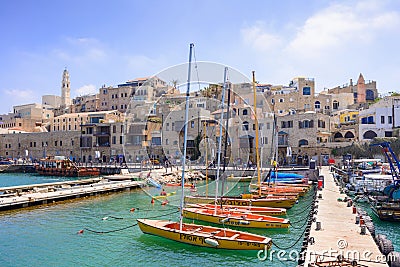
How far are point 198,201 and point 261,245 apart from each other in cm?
962

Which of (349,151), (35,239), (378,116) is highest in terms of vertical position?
(378,116)

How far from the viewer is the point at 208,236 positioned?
14578mm

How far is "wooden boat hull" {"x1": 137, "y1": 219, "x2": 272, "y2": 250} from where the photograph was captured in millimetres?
13977

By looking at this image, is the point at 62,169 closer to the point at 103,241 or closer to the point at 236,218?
the point at 103,241

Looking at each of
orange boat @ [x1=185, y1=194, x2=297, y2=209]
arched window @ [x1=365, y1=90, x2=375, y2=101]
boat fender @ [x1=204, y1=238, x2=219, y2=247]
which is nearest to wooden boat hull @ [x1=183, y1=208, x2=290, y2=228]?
orange boat @ [x1=185, y1=194, x2=297, y2=209]

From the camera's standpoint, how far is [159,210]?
23250mm

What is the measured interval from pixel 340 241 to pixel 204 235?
5167 millimetres

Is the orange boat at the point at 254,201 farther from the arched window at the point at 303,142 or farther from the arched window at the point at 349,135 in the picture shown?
the arched window at the point at 349,135

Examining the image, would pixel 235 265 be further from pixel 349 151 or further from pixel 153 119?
pixel 349 151

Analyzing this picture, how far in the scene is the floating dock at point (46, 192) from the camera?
24172 millimetres

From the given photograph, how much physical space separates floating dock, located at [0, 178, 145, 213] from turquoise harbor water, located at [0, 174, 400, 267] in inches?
33.0

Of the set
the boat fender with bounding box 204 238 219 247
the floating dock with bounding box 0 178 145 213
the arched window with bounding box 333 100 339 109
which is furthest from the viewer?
the arched window with bounding box 333 100 339 109

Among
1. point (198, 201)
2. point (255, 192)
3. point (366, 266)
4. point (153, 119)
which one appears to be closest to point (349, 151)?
point (255, 192)

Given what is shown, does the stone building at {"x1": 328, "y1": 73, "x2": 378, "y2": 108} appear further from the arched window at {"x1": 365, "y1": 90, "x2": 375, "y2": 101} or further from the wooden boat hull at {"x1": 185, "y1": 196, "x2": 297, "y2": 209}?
the wooden boat hull at {"x1": 185, "y1": 196, "x2": 297, "y2": 209}
